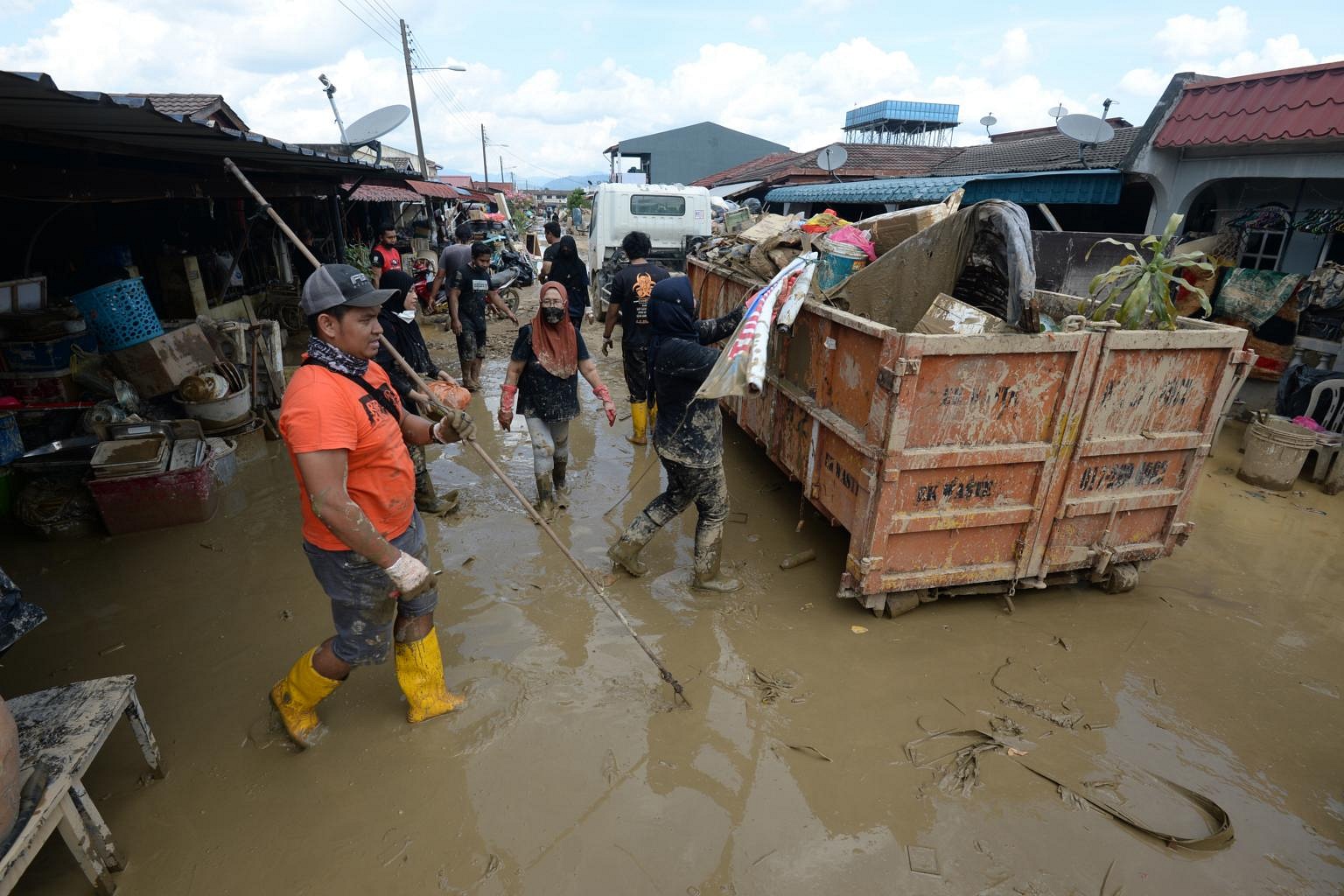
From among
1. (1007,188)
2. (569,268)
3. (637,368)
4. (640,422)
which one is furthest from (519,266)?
(1007,188)

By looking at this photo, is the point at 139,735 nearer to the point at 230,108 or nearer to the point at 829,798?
the point at 829,798

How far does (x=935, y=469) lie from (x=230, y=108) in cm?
1508

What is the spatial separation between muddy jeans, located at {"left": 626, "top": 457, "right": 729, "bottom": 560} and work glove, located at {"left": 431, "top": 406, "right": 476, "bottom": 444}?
52.0 inches

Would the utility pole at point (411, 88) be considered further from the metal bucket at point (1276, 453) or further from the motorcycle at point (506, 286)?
the metal bucket at point (1276, 453)

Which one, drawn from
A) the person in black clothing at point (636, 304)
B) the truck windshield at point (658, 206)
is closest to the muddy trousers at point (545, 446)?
the person in black clothing at point (636, 304)

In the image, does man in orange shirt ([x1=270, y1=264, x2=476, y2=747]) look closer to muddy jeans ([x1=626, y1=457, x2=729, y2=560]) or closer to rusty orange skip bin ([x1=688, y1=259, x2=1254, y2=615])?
muddy jeans ([x1=626, y1=457, x2=729, y2=560])

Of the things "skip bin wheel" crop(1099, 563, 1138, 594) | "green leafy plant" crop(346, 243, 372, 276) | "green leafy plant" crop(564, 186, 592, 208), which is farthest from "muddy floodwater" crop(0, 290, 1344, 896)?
"green leafy plant" crop(564, 186, 592, 208)

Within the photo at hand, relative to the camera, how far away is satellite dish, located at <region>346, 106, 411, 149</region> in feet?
21.6

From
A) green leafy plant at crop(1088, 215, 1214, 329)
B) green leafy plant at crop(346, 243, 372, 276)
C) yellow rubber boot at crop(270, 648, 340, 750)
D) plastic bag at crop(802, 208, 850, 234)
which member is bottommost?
yellow rubber boot at crop(270, 648, 340, 750)

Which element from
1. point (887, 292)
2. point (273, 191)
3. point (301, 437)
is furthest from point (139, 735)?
point (273, 191)

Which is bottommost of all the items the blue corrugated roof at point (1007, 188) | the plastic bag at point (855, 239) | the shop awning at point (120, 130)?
the plastic bag at point (855, 239)

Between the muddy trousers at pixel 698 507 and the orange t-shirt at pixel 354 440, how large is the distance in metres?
1.61

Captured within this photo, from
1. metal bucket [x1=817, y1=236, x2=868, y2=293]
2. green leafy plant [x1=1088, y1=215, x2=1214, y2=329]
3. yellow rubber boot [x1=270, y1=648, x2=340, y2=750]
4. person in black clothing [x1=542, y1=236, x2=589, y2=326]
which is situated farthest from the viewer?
person in black clothing [x1=542, y1=236, x2=589, y2=326]

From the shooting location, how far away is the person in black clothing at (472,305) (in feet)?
24.8
